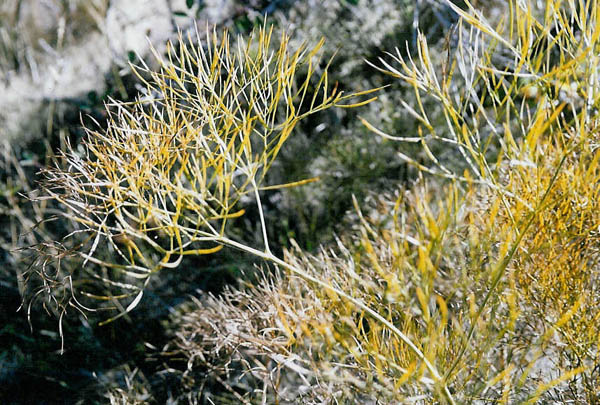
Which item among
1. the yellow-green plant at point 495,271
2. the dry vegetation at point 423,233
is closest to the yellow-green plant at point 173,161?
the dry vegetation at point 423,233

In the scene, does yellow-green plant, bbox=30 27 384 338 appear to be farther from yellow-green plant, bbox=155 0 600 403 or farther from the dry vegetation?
yellow-green plant, bbox=155 0 600 403

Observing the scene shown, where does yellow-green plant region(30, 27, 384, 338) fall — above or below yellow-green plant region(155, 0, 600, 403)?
above

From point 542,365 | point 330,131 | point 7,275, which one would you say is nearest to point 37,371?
point 7,275

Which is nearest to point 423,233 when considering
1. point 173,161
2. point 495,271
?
point 495,271

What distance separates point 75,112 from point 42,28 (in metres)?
0.77

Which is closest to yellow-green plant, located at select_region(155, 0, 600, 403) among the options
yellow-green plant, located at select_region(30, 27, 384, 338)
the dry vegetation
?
the dry vegetation

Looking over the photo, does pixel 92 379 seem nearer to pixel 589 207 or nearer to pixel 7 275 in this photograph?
pixel 7 275

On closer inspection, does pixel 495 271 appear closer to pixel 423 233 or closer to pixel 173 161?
pixel 423 233

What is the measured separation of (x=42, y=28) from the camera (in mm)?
3180

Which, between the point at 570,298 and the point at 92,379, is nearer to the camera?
the point at 570,298

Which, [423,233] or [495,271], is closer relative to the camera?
[495,271]

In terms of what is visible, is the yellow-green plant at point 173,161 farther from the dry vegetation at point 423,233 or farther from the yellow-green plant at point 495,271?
the yellow-green plant at point 495,271

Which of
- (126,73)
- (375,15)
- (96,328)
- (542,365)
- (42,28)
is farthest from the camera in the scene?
(42,28)

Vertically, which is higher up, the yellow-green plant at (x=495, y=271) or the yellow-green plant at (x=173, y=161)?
the yellow-green plant at (x=173, y=161)
